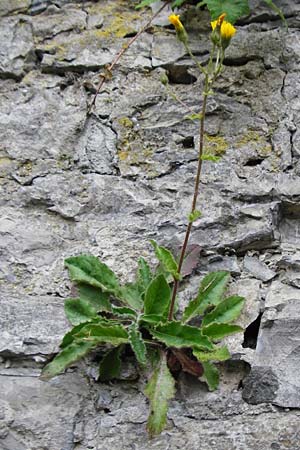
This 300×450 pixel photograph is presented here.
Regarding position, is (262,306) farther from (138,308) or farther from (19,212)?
(19,212)

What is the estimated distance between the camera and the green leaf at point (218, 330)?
135cm

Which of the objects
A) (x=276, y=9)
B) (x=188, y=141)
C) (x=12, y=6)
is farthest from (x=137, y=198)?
(x=12, y=6)

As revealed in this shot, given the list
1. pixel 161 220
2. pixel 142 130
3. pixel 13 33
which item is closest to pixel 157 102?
pixel 142 130

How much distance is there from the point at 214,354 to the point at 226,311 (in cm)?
11

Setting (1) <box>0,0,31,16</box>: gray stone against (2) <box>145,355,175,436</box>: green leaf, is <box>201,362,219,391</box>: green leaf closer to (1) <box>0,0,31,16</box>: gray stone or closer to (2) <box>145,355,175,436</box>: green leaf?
(2) <box>145,355,175,436</box>: green leaf

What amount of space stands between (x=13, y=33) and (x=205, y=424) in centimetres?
121

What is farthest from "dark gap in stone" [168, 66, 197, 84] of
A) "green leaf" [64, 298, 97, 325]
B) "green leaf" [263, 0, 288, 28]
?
"green leaf" [64, 298, 97, 325]

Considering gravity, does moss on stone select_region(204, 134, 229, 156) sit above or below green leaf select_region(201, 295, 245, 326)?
above

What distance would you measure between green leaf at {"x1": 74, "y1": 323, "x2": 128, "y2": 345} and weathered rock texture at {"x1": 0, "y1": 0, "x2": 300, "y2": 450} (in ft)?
0.28

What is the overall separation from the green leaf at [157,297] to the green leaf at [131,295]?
46mm

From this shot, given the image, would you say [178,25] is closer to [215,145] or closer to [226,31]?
[226,31]

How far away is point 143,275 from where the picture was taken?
1.48 metres

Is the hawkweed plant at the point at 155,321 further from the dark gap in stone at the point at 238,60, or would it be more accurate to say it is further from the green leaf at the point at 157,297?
the dark gap in stone at the point at 238,60

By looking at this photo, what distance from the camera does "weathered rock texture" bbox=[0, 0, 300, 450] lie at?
1329 millimetres
